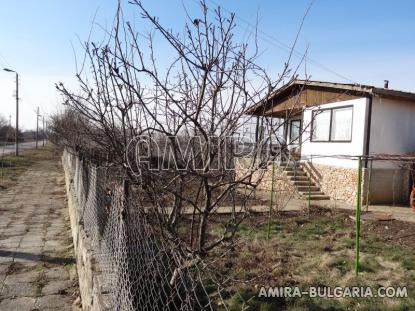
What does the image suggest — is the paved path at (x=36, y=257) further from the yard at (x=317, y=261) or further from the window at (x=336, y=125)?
the window at (x=336, y=125)

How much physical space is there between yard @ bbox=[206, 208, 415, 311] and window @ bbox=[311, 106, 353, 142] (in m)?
5.16

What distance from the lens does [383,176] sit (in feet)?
42.2

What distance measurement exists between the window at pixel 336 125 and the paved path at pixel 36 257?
8.77m

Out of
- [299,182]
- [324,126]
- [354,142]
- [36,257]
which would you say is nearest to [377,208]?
[354,142]

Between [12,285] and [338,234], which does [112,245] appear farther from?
[338,234]

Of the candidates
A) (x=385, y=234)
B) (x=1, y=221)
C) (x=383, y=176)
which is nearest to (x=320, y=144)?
(x=383, y=176)

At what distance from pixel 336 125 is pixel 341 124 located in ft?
0.86

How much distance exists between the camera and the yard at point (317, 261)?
4484mm

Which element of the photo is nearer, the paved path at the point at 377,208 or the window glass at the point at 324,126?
the paved path at the point at 377,208

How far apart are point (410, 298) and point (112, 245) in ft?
11.3

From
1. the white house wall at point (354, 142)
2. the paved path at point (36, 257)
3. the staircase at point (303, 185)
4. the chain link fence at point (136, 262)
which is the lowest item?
the paved path at point (36, 257)

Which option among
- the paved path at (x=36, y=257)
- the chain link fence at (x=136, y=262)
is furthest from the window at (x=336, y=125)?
the chain link fence at (x=136, y=262)

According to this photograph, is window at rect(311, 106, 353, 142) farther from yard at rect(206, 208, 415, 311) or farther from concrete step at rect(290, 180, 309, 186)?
yard at rect(206, 208, 415, 311)

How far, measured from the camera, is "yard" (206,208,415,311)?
177 inches
